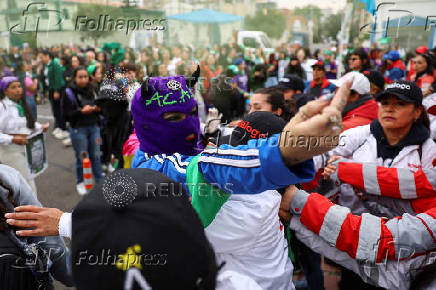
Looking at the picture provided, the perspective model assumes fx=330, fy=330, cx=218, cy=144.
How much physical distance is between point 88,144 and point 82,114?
0.53 metres

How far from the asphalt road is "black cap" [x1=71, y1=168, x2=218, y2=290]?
4.46m

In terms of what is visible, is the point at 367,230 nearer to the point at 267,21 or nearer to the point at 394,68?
the point at 267,21

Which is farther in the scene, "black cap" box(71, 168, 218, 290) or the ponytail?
the ponytail

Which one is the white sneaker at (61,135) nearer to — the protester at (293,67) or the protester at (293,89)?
the protester at (293,67)

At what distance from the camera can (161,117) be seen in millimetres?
1628

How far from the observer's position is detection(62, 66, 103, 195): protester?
501 centimetres

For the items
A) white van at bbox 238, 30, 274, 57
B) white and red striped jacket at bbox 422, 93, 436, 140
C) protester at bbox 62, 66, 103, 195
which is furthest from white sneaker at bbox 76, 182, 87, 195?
white van at bbox 238, 30, 274, 57

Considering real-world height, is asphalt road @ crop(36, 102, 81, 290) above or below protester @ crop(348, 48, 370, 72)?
below

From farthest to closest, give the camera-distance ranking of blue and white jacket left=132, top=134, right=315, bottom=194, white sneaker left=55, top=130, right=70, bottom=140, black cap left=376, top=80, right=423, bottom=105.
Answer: white sneaker left=55, top=130, right=70, bottom=140
black cap left=376, top=80, right=423, bottom=105
blue and white jacket left=132, top=134, right=315, bottom=194

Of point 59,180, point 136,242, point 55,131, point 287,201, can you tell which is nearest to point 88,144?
point 59,180

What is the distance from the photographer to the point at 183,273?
725 millimetres

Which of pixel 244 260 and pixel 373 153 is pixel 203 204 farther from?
pixel 373 153

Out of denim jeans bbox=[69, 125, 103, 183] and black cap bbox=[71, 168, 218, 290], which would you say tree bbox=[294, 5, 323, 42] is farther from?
black cap bbox=[71, 168, 218, 290]

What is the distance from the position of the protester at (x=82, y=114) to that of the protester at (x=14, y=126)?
0.90 meters
